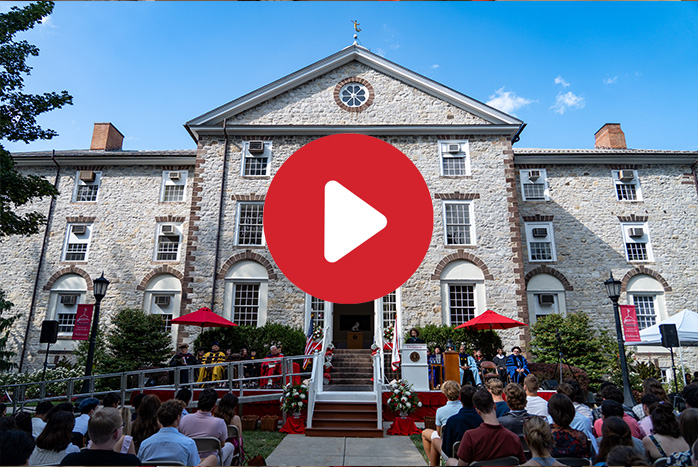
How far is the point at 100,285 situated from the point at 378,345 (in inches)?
355

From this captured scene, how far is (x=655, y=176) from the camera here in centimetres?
2111

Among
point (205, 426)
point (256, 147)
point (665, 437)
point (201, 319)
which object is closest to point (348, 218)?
point (205, 426)

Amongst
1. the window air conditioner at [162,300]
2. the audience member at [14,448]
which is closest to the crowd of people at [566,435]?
the audience member at [14,448]

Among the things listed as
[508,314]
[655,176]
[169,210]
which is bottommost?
[508,314]

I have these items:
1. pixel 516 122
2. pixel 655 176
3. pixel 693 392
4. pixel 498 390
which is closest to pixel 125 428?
pixel 498 390

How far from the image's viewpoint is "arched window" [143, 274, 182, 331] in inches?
768

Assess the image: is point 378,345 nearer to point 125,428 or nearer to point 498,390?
point 498,390

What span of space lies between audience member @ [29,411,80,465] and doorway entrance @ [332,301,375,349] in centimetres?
1717

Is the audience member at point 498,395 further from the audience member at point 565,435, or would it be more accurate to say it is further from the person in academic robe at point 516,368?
the person in academic robe at point 516,368

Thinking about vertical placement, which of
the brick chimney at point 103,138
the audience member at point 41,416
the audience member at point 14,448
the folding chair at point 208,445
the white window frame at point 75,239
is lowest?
the folding chair at point 208,445

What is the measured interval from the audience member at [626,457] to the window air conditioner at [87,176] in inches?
915

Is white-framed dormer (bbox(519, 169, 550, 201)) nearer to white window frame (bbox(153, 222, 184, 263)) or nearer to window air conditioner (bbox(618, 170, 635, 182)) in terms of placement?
window air conditioner (bbox(618, 170, 635, 182))

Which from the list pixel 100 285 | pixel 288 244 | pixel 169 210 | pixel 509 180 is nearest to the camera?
pixel 288 244

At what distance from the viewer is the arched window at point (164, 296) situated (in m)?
19.5
